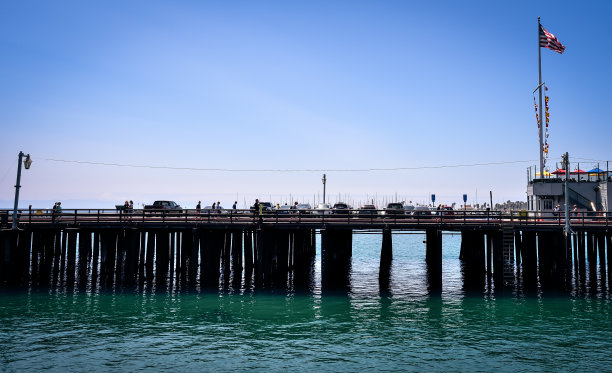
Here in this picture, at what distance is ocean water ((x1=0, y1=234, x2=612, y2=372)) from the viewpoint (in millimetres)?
16891

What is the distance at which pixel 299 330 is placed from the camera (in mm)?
20969

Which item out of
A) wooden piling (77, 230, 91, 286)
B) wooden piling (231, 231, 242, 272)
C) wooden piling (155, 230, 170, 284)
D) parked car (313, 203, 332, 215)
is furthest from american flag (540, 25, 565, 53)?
wooden piling (77, 230, 91, 286)

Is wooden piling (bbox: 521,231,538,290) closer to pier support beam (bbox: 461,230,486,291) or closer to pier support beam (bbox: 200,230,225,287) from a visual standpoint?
pier support beam (bbox: 461,230,486,291)

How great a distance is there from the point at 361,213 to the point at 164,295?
13.0m

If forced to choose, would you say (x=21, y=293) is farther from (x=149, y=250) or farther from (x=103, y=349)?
(x=103, y=349)

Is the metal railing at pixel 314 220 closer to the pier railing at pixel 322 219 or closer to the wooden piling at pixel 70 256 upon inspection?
the pier railing at pixel 322 219

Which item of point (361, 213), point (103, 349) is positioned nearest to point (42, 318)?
point (103, 349)

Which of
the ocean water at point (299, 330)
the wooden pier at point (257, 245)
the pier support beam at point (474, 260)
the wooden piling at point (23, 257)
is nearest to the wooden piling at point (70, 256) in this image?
the wooden pier at point (257, 245)

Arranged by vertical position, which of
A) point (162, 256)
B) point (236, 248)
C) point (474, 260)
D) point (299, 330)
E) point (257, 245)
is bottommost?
point (299, 330)

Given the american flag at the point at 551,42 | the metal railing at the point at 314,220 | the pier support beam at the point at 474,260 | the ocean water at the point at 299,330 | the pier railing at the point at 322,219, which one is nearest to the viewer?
the ocean water at the point at 299,330

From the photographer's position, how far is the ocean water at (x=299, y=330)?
1689 cm

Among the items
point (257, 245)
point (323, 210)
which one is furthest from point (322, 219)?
point (257, 245)

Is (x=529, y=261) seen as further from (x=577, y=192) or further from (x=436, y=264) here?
(x=577, y=192)

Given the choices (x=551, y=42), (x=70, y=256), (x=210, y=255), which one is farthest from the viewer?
(x=551, y=42)
